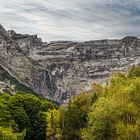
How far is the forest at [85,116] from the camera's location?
71.8 meters

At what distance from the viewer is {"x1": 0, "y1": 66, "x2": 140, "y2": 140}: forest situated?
7181 centimetres

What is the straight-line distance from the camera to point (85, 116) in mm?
104562

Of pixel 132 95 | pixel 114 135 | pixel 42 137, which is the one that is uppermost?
pixel 132 95

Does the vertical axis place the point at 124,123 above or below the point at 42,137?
above

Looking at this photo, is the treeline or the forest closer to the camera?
the forest

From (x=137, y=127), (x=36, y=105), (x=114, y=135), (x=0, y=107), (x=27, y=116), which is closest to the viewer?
(x=137, y=127)

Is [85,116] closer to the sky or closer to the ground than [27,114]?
closer to the sky

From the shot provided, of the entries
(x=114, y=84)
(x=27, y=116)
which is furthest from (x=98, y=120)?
(x=27, y=116)

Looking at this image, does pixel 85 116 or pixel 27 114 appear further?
pixel 27 114

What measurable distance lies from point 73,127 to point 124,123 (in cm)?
3601

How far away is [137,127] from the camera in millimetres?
67750

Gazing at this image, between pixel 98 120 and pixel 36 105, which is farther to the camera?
pixel 36 105

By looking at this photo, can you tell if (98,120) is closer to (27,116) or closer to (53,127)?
(53,127)

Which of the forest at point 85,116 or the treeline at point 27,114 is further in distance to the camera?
the treeline at point 27,114
